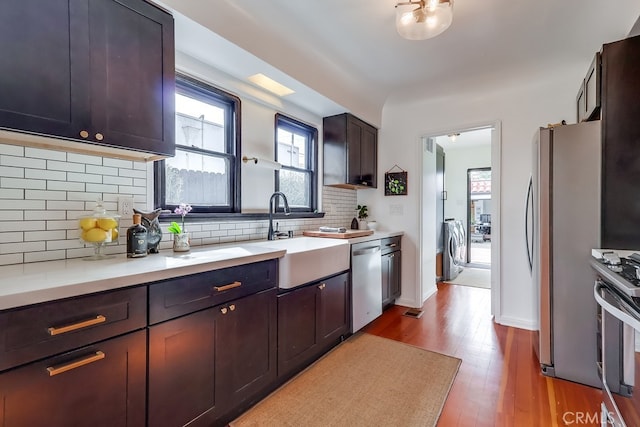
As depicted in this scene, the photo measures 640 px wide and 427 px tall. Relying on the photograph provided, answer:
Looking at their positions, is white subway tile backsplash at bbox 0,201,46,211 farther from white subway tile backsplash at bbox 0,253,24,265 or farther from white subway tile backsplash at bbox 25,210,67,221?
white subway tile backsplash at bbox 0,253,24,265

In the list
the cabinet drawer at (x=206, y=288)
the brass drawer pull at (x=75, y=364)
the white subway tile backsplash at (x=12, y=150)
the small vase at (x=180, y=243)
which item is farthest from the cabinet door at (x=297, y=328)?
the white subway tile backsplash at (x=12, y=150)

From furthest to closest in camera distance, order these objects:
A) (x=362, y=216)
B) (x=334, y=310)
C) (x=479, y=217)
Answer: (x=479, y=217), (x=362, y=216), (x=334, y=310)

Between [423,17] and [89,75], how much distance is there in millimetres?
1775

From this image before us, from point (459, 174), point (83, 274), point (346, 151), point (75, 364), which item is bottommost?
point (75, 364)

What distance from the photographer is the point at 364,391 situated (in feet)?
6.36

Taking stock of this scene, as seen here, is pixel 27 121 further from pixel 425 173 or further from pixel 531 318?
pixel 531 318

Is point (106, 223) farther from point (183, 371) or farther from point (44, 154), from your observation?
point (183, 371)

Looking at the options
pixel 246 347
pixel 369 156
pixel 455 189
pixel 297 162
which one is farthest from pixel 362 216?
pixel 455 189

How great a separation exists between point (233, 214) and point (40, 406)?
1544 millimetres

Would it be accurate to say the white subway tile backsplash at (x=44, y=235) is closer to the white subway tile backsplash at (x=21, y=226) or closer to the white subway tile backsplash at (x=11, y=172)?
the white subway tile backsplash at (x=21, y=226)

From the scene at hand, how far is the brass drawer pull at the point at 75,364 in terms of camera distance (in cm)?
98

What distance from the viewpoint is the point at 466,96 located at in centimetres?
329

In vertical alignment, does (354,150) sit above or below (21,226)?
above

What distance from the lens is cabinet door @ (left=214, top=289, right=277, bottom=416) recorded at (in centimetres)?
154
